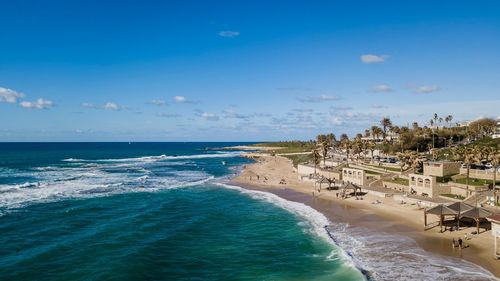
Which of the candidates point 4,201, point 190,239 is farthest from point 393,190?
point 4,201

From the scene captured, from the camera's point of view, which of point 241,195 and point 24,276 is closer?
point 24,276

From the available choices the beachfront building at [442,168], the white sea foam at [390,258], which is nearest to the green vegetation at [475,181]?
the beachfront building at [442,168]

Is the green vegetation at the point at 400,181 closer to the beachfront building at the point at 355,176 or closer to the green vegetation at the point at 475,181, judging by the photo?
the beachfront building at the point at 355,176

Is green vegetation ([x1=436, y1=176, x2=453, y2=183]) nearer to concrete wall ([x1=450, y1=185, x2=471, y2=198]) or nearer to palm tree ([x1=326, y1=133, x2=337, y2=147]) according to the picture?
concrete wall ([x1=450, y1=185, x2=471, y2=198])

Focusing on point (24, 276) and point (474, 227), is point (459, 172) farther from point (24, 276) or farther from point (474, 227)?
point (24, 276)

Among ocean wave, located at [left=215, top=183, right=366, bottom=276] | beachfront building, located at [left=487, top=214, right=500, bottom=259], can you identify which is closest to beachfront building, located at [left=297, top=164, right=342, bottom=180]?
ocean wave, located at [left=215, top=183, right=366, bottom=276]

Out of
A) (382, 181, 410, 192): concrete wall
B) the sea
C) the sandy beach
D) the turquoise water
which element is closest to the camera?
the sea
